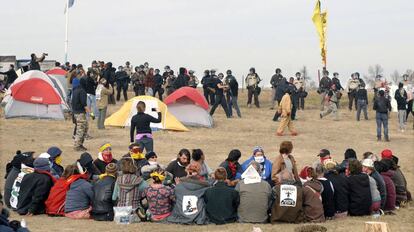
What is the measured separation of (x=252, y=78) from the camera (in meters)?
31.8

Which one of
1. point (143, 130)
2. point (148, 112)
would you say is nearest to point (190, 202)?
point (143, 130)

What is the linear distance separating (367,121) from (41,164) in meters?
19.0

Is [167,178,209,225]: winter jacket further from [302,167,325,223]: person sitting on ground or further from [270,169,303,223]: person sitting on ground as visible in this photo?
[302,167,325,223]: person sitting on ground

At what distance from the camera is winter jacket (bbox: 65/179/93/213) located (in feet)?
40.0

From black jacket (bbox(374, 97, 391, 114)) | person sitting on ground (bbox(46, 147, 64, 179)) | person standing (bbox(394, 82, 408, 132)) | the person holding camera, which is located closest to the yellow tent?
black jacket (bbox(374, 97, 391, 114))

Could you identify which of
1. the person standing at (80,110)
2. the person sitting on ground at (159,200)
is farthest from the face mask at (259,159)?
the person standing at (80,110)

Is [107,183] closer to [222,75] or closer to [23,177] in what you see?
[23,177]

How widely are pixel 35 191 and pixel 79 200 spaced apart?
2.63 ft

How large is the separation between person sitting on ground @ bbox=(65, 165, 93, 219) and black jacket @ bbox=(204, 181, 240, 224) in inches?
78.8

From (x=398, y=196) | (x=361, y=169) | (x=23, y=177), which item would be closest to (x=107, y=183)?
(x=23, y=177)

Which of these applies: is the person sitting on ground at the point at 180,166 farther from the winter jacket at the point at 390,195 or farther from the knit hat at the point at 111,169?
the winter jacket at the point at 390,195

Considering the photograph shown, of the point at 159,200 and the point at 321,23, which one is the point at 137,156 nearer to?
the point at 159,200

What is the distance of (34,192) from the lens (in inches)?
488

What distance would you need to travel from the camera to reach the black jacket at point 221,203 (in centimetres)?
1191
